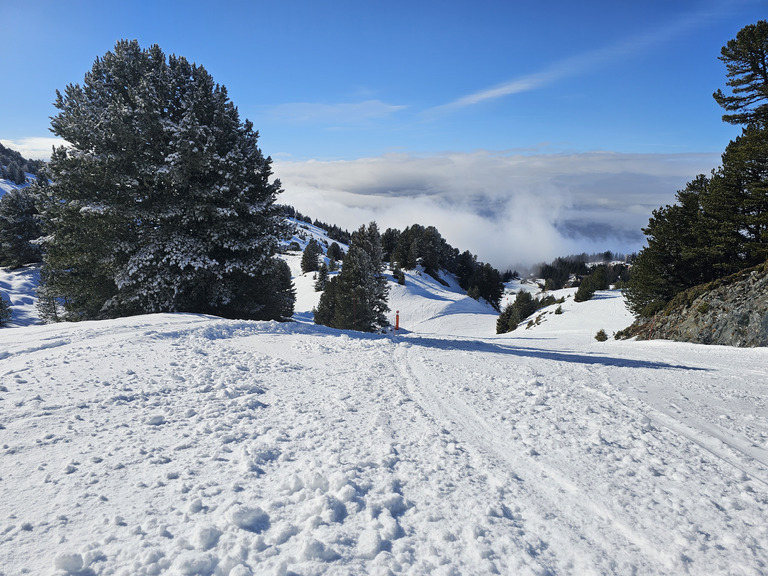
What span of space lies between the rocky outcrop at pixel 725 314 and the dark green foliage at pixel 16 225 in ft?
182

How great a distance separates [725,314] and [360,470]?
18.6 metres

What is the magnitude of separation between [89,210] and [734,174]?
2888cm

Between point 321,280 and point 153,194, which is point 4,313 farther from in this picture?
point 321,280

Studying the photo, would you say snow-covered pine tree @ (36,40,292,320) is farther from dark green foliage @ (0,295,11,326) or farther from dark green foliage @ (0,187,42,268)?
dark green foliage @ (0,187,42,268)

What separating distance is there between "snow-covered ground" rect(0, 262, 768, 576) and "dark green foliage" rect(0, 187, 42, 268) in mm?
46813

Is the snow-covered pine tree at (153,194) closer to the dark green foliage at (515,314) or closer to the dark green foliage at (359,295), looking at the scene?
the dark green foliage at (359,295)

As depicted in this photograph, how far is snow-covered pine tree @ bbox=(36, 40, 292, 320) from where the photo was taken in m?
13.9

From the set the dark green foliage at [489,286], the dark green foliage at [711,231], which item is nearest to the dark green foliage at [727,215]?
the dark green foliage at [711,231]

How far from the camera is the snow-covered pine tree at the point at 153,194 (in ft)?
45.5

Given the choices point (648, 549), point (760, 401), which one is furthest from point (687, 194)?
point (648, 549)

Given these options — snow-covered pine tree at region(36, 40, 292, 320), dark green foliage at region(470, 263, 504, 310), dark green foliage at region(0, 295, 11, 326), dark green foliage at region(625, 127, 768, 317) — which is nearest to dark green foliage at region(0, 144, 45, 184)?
dark green foliage at region(0, 295, 11, 326)

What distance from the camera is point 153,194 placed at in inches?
595

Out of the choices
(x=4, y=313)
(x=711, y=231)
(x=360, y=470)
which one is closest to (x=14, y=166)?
(x=4, y=313)

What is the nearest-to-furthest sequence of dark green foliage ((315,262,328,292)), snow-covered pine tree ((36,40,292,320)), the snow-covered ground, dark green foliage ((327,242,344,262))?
the snow-covered ground < snow-covered pine tree ((36,40,292,320)) < dark green foliage ((315,262,328,292)) < dark green foliage ((327,242,344,262))
